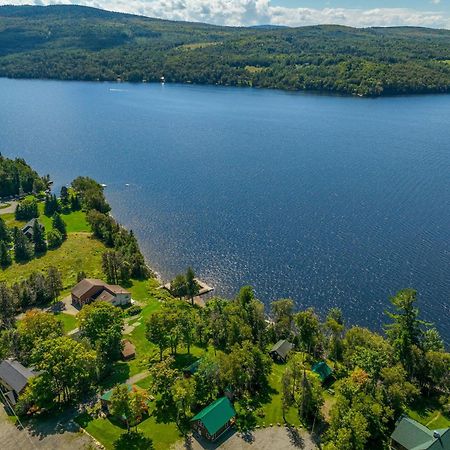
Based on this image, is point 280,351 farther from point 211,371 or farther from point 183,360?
point 211,371

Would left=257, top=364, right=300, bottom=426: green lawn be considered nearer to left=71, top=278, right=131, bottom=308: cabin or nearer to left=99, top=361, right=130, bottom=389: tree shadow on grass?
left=99, top=361, right=130, bottom=389: tree shadow on grass

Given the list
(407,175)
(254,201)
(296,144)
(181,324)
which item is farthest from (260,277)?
(296,144)

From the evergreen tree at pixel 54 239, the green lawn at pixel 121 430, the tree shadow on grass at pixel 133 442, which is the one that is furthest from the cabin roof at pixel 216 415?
the evergreen tree at pixel 54 239

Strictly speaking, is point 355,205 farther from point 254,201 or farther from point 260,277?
point 260,277

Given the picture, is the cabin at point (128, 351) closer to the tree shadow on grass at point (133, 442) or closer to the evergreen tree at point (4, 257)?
the tree shadow on grass at point (133, 442)

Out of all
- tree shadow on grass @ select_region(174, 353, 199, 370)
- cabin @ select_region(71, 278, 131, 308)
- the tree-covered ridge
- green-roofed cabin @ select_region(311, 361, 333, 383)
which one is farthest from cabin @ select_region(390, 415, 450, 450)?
the tree-covered ridge

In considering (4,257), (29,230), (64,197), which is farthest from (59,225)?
(64,197)

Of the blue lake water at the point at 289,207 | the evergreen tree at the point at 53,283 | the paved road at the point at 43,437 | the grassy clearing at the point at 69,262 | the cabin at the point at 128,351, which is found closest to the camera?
the paved road at the point at 43,437
